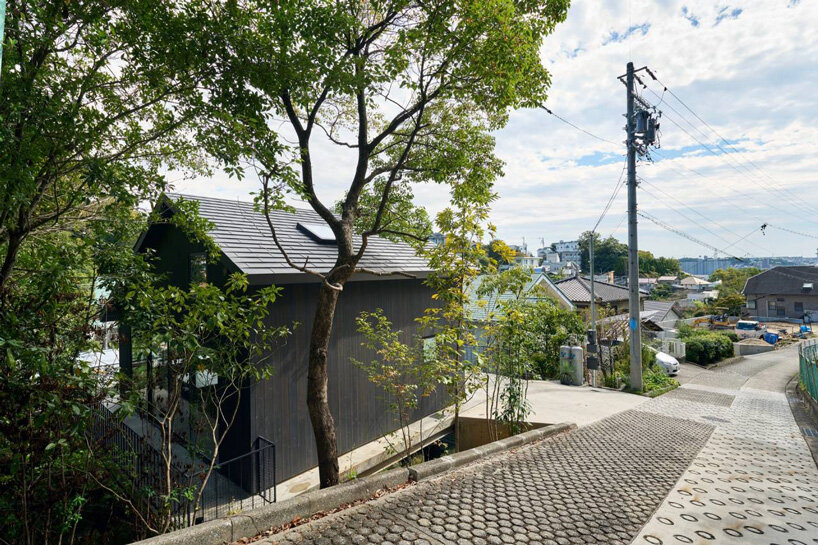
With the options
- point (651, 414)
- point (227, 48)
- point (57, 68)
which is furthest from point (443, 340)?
point (651, 414)

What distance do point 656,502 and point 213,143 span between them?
6.74 metres

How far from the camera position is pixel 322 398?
224 inches

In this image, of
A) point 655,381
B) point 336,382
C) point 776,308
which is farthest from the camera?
point 776,308

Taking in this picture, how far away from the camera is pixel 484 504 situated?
4484 millimetres

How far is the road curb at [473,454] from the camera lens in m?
5.19

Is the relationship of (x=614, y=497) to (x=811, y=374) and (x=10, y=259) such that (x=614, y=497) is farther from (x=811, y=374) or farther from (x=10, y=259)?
(x=811, y=374)

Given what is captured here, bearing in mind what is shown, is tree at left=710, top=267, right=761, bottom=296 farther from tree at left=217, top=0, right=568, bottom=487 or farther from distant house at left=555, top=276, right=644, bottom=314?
tree at left=217, top=0, right=568, bottom=487

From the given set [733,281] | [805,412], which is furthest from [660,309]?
[733,281]

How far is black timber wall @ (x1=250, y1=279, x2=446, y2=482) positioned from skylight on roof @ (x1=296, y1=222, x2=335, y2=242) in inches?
52.7

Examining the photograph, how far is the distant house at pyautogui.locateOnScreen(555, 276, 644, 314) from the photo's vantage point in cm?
2544

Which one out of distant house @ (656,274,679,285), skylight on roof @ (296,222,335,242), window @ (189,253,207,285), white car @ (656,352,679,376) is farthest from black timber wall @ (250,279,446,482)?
distant house @ (656,274,679,285)

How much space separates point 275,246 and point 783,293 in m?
58.9

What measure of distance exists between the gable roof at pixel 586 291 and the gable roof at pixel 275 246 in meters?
18.8

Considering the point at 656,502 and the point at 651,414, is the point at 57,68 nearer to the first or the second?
the point at 656,502
